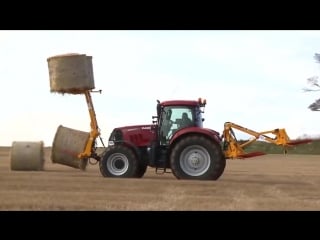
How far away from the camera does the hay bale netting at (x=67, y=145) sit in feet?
52.9

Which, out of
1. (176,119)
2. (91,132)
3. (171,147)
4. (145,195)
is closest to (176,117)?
(176,119)

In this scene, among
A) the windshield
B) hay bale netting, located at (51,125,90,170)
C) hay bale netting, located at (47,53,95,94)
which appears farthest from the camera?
hay bale netting, located at (51,125,90,170)

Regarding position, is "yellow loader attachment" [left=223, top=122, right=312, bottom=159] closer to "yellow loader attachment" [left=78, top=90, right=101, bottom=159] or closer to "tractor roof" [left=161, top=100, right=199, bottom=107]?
"tractor roof" [left=161, top=100, right=199, bottom=107]

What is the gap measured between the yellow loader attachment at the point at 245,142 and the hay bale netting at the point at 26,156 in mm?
5197

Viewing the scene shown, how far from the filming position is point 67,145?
53.1 feet

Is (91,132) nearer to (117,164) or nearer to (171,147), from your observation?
(117,164)

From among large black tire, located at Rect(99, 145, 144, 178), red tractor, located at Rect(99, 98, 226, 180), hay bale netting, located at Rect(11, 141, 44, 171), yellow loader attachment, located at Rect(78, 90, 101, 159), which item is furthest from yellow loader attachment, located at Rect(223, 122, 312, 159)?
hay bale netting, located at Rect(11, 141, 44, 171)

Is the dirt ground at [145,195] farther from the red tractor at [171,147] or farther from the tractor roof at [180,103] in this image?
the tractor roof at [180,103]

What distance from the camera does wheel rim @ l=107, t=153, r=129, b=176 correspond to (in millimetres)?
15211

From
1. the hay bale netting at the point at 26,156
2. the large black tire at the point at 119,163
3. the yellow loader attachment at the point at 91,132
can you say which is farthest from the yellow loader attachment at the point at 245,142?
the hay bale netting at the point at 26,156

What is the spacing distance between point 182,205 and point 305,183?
576cm

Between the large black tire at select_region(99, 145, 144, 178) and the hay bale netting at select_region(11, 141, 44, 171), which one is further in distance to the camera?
the hay bale netting at select_region(11, 141, 44, 171)

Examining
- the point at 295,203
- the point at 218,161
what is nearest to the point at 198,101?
the point at 218,161

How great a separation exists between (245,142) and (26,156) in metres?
5.91
